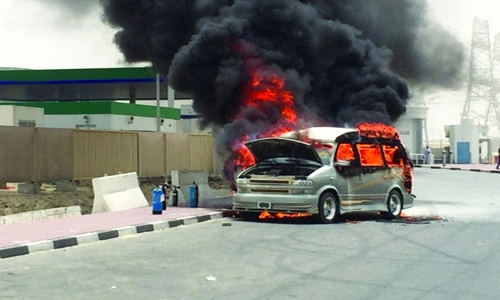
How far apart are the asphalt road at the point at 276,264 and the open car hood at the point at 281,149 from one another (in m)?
1.55

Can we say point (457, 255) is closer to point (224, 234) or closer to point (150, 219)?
point (224, 234)

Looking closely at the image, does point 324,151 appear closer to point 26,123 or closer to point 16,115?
point 16,115

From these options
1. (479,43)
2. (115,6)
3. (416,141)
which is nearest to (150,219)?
(115,6)

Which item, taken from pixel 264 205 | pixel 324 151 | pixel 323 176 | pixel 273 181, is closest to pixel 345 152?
pixel 324 151

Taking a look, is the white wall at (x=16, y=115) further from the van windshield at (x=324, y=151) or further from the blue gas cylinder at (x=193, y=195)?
the van windshield at (x=324, y=151)

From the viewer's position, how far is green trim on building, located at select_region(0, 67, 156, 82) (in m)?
44.8

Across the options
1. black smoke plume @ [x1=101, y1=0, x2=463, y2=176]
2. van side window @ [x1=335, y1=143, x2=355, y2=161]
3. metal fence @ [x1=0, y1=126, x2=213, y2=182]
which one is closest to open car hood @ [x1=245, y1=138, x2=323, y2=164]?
van side window @ [x1=335, y1=143, x2=355, y2=161]

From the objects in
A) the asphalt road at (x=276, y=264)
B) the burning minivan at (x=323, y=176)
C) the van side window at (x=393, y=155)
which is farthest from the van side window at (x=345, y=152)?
the asphalt road at (x=276, y=264)

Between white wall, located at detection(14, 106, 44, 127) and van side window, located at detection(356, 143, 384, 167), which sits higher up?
white wall, located at detection(14, 106, 44, 127)

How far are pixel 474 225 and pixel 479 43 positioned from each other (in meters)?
74.9

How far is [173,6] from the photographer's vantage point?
21656mm

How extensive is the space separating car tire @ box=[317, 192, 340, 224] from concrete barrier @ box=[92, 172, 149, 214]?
5060mm

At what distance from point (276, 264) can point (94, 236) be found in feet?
12.3

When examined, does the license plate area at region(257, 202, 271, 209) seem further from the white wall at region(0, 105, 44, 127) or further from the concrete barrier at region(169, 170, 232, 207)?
the white wall at region(0, 105, 44, 127)
